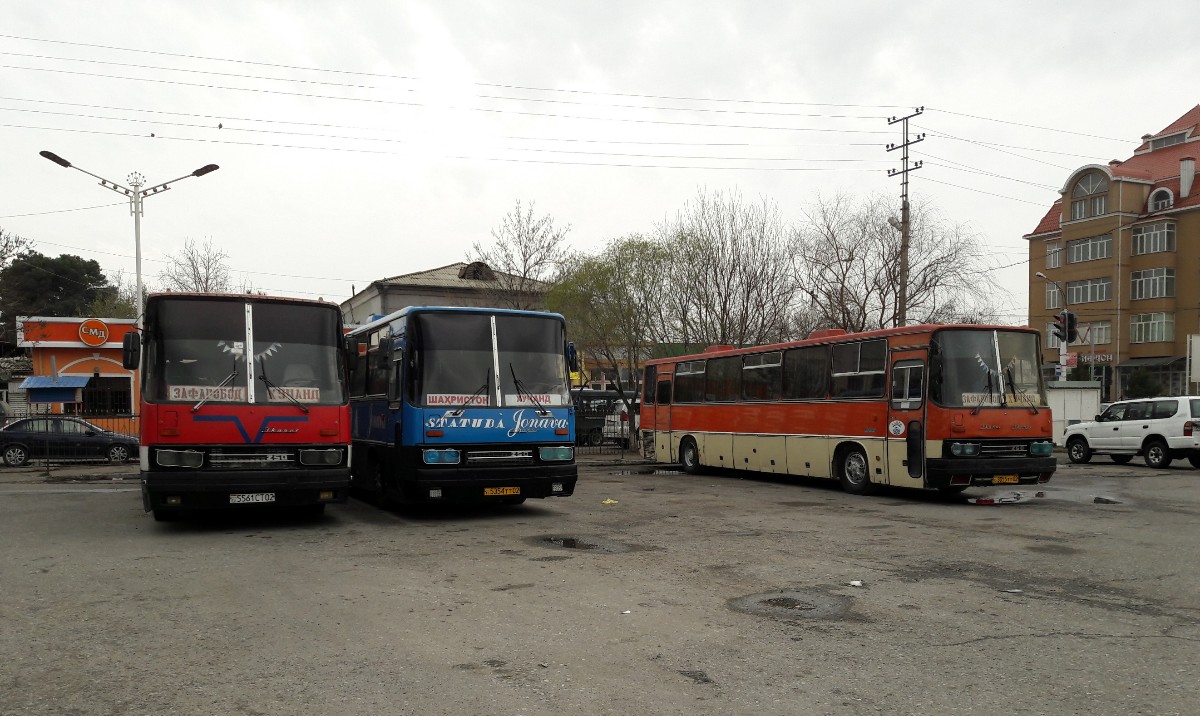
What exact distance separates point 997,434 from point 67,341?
3346 cm

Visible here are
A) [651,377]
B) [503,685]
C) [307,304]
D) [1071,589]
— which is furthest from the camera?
[651,377]

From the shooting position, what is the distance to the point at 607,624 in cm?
648

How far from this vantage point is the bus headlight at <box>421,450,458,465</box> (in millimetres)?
11773

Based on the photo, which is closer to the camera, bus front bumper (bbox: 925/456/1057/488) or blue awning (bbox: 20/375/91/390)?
bus front bumper (bbox: 925/456/1057/488)

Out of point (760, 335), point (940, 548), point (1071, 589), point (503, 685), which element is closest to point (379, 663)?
point (503, 685)

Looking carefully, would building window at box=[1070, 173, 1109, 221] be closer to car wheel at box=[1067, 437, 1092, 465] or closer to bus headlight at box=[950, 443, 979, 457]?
car wheel at box=[1067, 437, 1092, 465]

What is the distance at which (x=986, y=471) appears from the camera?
14.3 metres

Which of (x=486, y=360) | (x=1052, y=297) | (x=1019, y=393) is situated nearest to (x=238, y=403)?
(x=486, y=360)

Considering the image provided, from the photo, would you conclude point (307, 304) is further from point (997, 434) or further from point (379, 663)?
point (997, 434)

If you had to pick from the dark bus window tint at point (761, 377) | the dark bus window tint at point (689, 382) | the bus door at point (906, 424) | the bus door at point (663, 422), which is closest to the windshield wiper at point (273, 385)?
the bus door at point (906, 424)

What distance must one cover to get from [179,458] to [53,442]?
1558 cm

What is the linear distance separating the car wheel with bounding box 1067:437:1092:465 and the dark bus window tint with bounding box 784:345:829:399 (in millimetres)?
11368

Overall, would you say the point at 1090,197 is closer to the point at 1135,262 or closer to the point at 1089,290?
the point at 1135,262

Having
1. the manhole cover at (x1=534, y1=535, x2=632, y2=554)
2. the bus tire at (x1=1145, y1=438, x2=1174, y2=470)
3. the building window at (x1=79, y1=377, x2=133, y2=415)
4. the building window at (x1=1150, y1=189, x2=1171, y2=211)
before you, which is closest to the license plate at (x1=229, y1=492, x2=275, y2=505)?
the manhole cover at (x1=534, y1=535, x2=632, y2=554)
